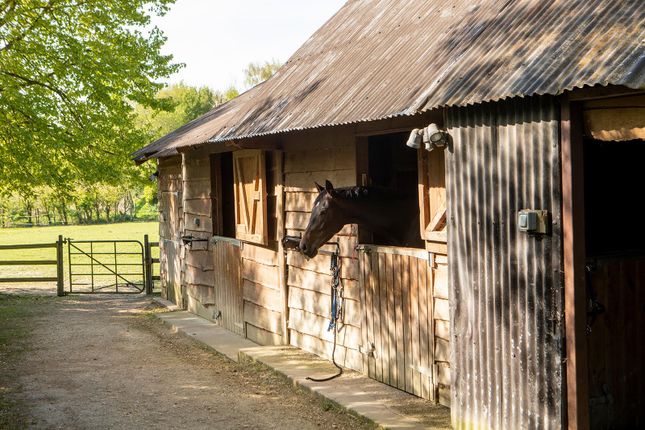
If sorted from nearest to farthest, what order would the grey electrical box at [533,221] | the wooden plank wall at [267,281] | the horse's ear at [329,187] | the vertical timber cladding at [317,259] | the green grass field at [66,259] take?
1. the grey electrical box at [533,221]
2. the horse's ear at [329,187]
3. the vertical timber cladding at [317,259]
4. the wooden plank wall at [267,281]
5. the green grass field at [66,259]

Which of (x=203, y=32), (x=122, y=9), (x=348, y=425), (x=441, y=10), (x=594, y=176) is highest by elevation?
(x=203, y=32)

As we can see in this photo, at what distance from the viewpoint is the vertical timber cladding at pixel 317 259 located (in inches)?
335

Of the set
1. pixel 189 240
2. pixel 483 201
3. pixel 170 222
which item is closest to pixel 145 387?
pixel 483 201

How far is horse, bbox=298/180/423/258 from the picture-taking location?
774 cm

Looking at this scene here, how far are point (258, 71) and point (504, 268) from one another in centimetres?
5761

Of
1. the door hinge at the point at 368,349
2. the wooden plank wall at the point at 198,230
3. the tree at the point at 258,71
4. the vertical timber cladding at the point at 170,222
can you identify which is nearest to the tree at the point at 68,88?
the vertical timber cladding at the point at 170,222

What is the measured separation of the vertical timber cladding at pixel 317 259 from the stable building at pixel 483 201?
1.2 inches

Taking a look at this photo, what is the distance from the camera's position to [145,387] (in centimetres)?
891

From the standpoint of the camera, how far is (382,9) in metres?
10.6

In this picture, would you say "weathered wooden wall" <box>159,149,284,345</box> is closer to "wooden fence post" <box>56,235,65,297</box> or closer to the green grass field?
the green grass field

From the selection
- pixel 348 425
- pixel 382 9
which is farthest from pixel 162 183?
pixel 348 425

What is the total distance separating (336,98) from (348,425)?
11.0 feet

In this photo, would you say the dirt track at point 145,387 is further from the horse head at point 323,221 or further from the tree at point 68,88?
the tree at point 68,88

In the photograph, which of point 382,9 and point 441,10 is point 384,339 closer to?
point 441,10
